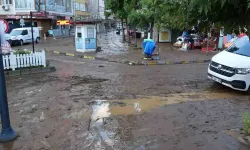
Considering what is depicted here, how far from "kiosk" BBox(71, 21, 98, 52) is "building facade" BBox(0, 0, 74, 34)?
2024 centimetres

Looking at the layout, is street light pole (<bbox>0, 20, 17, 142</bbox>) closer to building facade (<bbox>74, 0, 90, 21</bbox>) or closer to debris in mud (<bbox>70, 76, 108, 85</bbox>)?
debris in mud (<bbox>70, 76, 108, 85</bbox>)

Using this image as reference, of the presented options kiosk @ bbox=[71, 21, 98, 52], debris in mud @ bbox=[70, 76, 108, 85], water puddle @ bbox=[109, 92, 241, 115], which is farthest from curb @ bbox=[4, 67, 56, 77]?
kiosk @ bbox=[71, 21, 98, 52]

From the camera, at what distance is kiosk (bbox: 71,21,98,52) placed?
19828 millimetres

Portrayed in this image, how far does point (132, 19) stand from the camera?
22.5 metres

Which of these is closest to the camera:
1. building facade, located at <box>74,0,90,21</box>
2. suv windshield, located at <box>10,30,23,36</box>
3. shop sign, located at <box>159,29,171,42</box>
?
shop sign, located at <box>159,29,171,42</box>

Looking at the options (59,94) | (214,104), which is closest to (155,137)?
(214,104)

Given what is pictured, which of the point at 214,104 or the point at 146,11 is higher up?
the point at 146,11

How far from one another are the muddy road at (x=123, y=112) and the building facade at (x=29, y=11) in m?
31.1

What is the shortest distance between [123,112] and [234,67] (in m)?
3.74

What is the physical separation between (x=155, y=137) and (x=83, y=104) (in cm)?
287

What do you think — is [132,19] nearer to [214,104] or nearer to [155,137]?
[214,104]

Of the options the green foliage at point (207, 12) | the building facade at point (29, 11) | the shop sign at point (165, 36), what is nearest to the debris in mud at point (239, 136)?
the green foliage at point (207, 12)

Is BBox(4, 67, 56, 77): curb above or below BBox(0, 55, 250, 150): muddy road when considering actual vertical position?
above

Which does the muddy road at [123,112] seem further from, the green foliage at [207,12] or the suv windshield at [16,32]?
the suv windshield at [16,32]
